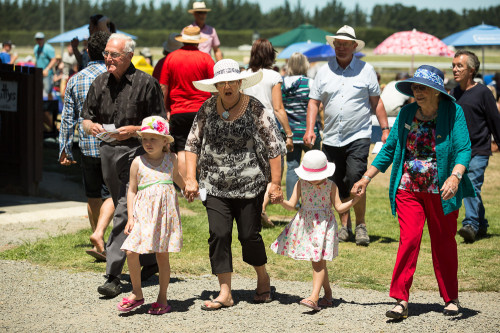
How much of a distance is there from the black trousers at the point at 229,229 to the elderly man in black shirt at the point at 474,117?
332cm

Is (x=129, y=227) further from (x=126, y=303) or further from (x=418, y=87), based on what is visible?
(x=418, y=87)

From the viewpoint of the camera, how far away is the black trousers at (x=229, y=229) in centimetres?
594

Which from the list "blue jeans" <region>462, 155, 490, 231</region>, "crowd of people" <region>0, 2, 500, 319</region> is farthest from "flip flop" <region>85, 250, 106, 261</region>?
"blue jeans" <region>462, 155, 490, 231</region>

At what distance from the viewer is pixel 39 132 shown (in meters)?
11.1

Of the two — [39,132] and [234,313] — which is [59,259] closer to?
[234,313]

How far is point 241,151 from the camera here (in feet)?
19.4

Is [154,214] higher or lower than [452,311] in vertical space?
higher

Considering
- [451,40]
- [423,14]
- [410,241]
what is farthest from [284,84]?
[423,14]

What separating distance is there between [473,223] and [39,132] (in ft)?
20.5

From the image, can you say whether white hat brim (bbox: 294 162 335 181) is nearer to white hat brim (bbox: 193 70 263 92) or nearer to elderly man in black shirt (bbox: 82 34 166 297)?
white hat brim (bbox: 193 70 263 92)

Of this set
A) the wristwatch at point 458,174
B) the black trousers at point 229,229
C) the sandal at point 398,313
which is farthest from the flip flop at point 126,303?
the wristwatch at point 458,174

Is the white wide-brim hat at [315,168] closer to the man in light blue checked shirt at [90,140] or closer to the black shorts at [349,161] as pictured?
the man in light blue checked shirt at [90,140]

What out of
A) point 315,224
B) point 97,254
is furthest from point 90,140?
point 315,224

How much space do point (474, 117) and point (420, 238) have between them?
3.25 metres
